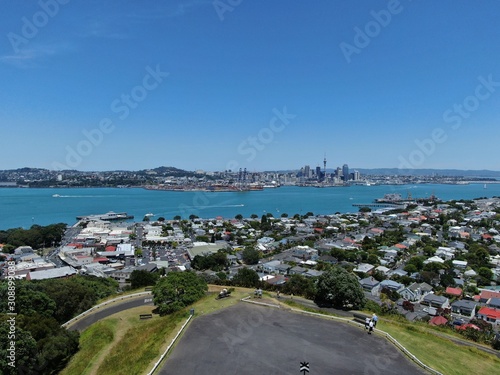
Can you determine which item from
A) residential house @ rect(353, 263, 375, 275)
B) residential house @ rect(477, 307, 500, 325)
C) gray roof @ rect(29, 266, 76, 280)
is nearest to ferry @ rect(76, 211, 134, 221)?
gray roof @ rect(29, 266, 76, 280)

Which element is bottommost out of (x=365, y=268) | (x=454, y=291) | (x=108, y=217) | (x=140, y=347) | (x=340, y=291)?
(x=108, y=217)

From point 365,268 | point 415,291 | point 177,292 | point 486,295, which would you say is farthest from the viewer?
point 365,268

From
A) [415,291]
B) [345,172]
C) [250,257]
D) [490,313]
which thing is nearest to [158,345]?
[490,313]

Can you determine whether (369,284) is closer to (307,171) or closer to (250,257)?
(250,257)

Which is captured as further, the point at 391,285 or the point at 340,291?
the point at 391,285

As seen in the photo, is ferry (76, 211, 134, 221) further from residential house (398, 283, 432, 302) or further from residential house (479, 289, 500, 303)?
A: residential house (479, 289, 500, 303)

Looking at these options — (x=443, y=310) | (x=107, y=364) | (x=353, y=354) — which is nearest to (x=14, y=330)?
(x=107, y=364)

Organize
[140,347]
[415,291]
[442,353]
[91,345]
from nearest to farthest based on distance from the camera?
[442,353] → [140,347] → [91,345] → [415,291]
